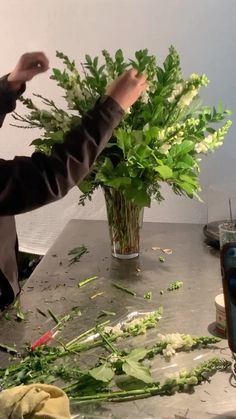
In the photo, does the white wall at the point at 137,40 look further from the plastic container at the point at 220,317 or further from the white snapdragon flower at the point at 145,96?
the plastic container at the point at 220,317

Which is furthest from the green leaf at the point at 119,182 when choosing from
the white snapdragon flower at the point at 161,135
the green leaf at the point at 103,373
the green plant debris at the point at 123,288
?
the green leaf at the point at 103,373

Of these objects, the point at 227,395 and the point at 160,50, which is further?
the point at 160,50

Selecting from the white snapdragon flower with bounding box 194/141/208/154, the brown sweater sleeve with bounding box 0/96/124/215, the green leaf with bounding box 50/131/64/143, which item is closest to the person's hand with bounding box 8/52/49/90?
the green leaf with bounding box 50/131/64/143

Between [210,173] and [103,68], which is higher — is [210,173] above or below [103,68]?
below

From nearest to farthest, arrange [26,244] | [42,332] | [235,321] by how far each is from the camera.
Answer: [235,321]
[42,332]
[26,244]

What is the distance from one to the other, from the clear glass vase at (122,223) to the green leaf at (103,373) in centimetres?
47

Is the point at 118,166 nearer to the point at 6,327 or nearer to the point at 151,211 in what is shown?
the point at 6,327

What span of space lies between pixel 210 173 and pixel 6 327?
905 millimetres

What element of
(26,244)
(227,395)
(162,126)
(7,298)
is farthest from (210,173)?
(227,395)

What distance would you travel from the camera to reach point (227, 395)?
0.73m

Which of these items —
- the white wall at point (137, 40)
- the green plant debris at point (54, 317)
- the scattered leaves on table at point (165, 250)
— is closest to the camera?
the green plant debris at point (54, 317)

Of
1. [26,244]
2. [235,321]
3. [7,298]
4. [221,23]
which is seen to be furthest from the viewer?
[26,244]

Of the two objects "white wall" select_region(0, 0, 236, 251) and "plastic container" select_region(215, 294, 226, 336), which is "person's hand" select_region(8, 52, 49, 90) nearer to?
"white wall" select_region(0, 0, 236, 251)

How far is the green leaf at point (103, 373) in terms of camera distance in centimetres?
73
